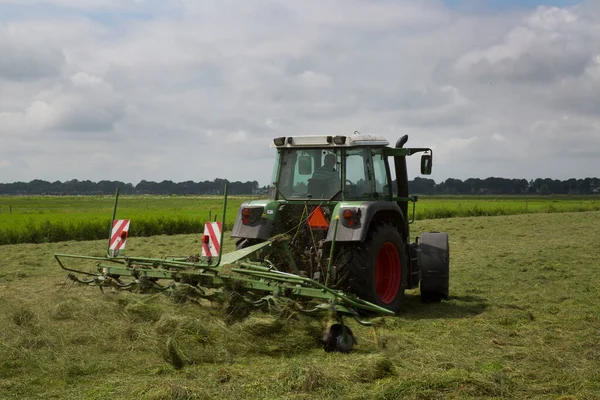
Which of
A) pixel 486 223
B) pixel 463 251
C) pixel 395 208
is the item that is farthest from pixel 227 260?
pixel 486 223

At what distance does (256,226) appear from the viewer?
28.4 feet

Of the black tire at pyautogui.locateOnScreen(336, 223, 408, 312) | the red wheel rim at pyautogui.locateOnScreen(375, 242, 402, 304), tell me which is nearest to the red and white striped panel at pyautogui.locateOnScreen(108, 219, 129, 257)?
the black tire at pyautogui.locateOnScreen(336, 223, 408, 312)

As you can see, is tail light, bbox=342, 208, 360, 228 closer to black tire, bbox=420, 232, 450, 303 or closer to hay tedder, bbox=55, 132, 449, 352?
hay tedder, bbox=55, 132, 449, 352

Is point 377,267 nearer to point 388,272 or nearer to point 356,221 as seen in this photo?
point 388,272

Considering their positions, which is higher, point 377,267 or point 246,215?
point 246,215

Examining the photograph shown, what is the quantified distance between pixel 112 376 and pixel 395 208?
440 cm

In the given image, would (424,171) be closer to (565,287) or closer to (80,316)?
(565,287)

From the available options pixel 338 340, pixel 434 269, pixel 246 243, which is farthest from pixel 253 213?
pixel 338 340

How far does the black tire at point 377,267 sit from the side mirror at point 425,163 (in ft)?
3.75

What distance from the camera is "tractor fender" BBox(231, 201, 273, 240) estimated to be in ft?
28.1

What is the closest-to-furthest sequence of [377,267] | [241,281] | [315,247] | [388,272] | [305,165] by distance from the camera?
[241,281] < [315,247] < [377,267] < [388,272] < [305,165]

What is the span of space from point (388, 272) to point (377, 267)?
0.22 metres

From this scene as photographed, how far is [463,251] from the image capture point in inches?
668

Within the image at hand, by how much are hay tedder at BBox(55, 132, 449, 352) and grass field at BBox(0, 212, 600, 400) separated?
305mm
